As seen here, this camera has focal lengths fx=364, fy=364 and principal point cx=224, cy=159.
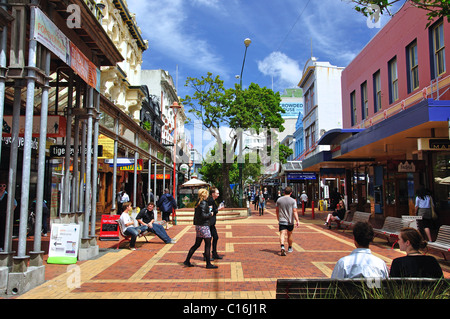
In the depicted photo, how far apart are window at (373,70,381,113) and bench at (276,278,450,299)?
16.5 metres

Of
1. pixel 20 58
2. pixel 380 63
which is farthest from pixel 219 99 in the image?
pixel 20 58

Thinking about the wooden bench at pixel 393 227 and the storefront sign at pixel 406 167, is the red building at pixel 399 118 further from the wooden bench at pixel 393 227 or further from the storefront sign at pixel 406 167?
the wooden bench at pixel 393 227

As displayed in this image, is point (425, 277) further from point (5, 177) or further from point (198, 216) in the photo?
point (5, 177)

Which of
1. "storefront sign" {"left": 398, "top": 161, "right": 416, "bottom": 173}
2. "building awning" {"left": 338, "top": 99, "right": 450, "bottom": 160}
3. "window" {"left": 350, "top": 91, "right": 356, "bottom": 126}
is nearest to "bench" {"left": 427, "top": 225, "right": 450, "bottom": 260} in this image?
"building awning" {"left": 338, "top": 99, "right": 450, "bottom": 160}

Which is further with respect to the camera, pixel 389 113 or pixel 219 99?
pixel 219 99

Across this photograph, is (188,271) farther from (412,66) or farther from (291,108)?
(291,108)

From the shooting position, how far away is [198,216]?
8.03 meters

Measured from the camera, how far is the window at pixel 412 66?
1483cm

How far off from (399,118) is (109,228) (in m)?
9.54

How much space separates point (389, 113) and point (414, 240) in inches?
545

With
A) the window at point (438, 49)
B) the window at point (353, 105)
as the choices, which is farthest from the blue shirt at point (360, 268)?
the window at point (353, 105)

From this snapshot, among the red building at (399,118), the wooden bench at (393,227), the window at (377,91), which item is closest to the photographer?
the wooden bench at (393,227)

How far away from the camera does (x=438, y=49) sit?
13266mm

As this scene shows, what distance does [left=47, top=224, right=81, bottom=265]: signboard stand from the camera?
321 inches
